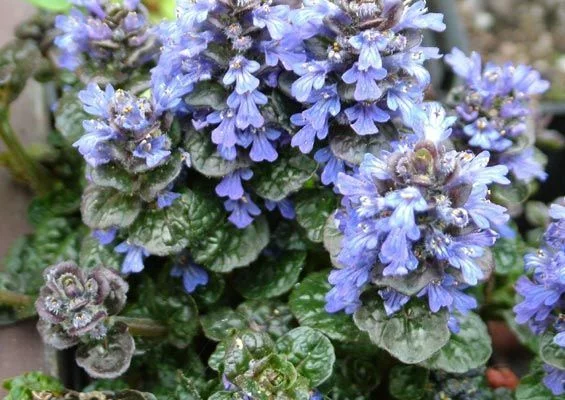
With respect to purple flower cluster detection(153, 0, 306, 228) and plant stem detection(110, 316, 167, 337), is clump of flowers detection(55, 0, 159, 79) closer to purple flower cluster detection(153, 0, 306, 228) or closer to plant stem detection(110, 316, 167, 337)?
purple flower cluster detection(153, 0, 306, 228)

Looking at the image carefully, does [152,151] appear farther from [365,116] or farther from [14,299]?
[14,299]

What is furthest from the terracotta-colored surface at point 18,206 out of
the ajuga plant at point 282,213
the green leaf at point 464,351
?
the green leaf at point 464,351

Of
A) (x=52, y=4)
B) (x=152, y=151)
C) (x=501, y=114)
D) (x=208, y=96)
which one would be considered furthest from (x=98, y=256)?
(x=501, y=114)

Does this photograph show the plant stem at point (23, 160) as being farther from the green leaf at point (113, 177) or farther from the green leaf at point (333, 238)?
the green leaf at point (333, 238)

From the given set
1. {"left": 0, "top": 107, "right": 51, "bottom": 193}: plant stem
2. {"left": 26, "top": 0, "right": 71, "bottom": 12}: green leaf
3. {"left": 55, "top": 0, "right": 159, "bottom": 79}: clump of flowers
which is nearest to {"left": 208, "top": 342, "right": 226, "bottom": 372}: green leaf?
{"left": 55, "top": 0, "right": 159, "bottom": 79}: clump of flowers

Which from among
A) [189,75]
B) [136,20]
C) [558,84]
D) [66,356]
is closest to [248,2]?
[189,75]

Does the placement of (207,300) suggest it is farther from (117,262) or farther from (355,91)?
(355,91)
